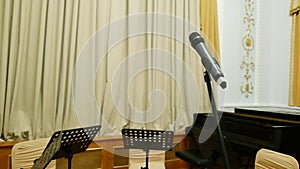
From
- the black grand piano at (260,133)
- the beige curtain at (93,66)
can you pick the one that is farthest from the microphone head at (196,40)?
the beige curtain at (93,66)

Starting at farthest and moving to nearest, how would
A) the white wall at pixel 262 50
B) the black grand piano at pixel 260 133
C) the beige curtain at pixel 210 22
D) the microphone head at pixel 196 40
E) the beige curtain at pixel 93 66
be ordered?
the white wall at pixel 262 50 → the beige curtain at pixel 210 22 → the beige curtain at pixel 93 66 → the black grand piano at pixel 260 133 → the microphone head at pixel 196 40

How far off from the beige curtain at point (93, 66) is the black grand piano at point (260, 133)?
0.73 m

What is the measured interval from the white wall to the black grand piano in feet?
2.81

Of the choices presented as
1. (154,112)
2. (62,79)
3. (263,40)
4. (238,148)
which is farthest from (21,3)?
(263,40)

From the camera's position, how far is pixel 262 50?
174 inches

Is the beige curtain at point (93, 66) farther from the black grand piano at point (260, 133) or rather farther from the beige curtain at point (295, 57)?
the beige curtain at point (295, 57)

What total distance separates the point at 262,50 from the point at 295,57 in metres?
0.55

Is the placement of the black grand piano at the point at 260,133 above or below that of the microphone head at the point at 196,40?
below

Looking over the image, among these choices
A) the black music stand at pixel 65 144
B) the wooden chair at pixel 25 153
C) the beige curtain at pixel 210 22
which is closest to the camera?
the black music stand at pixel 65 144

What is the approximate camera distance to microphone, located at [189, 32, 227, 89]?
4.33ft

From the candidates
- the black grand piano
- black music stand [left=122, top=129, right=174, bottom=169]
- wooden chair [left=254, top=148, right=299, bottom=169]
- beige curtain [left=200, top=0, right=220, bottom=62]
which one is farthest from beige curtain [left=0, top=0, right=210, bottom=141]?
wooden chair [left=254, top=148, right=299, bottom=169]

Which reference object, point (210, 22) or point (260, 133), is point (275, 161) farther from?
point (210, 22)

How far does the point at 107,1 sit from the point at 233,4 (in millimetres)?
1809

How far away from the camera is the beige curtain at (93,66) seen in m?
2.90
